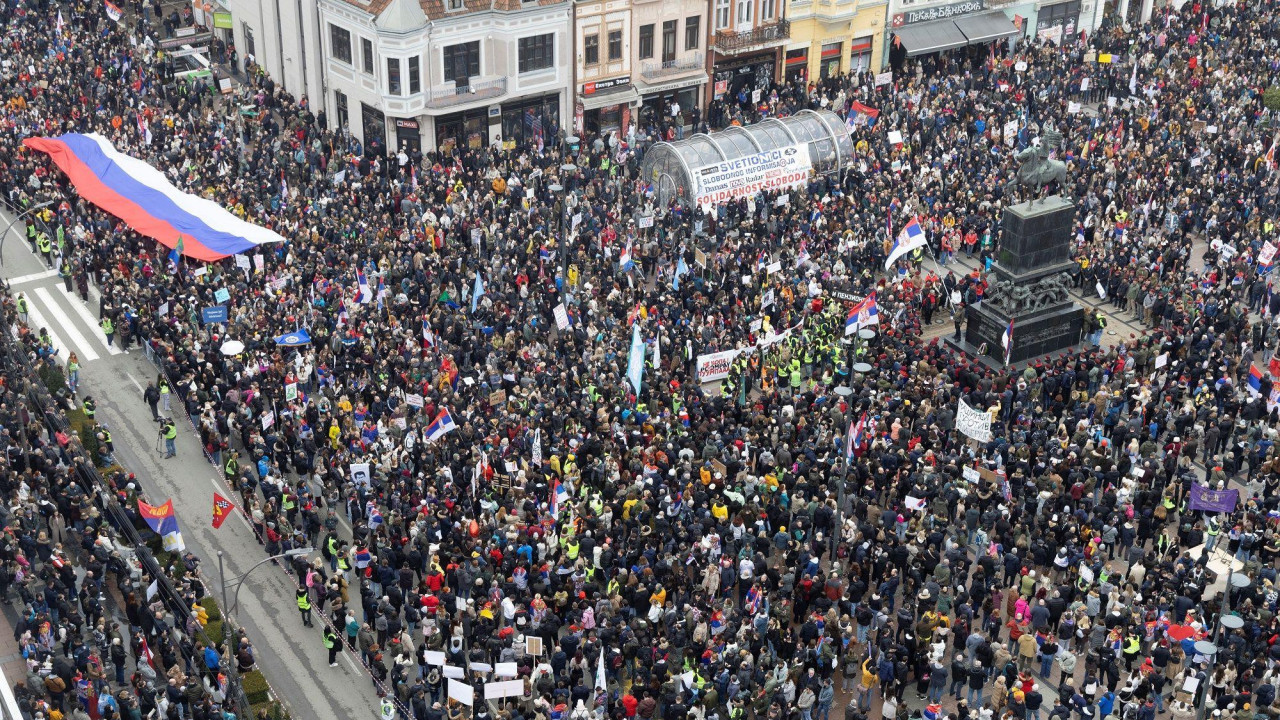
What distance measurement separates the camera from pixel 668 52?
2494 inches

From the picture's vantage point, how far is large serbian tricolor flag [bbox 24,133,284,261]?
4706cm

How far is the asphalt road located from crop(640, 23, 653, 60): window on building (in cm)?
2376

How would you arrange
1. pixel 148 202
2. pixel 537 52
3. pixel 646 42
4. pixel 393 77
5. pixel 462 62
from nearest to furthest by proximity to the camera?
pixel 148 202, pixel 393 77, pixel 462 62, pixel 537 52, pixel 646 42

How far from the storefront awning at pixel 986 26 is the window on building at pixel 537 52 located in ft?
64.9

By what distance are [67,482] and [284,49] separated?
31.5m

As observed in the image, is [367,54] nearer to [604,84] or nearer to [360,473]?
[604,84]

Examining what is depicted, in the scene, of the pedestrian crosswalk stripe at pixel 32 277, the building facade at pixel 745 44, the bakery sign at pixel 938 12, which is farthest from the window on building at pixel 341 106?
the bakery sign at pixel 938 12

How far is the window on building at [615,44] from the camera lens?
61.7 metres

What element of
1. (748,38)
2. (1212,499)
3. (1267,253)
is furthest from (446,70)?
(1212,499)

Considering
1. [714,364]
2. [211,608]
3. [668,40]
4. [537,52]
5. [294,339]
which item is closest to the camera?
[211,608]

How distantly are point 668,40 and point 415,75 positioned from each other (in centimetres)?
1071

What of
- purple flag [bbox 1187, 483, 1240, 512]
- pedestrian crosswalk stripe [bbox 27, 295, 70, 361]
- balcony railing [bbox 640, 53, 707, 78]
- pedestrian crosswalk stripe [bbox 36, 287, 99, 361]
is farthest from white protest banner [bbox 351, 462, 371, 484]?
balcony railing [bbox 640, 53, 707, 78]

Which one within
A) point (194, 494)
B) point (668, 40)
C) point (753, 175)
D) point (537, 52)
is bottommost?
point (194, 494)

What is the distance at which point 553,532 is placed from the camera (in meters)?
34.2
